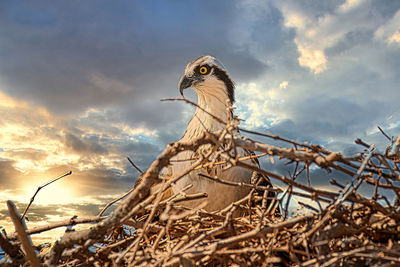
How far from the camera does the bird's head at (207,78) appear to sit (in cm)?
446

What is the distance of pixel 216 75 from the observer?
4555 millimetres

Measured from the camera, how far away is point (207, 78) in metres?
4.50

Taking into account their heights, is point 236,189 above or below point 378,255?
above

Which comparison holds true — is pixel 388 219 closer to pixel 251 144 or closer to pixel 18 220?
pixel 251 144

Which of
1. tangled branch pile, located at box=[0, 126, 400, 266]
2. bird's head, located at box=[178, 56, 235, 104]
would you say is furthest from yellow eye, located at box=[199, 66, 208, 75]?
tangled branch pile, located at box=[0, 126, 400, 266]

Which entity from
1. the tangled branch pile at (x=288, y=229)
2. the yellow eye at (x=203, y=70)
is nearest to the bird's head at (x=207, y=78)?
the yellow eye at (x=203, y=70)

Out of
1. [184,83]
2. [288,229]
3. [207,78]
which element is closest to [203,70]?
[207,78]

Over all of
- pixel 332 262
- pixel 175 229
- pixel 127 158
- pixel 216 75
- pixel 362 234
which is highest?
pixel 216 75

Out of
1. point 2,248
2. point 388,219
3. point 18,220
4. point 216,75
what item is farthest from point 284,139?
point 216,75

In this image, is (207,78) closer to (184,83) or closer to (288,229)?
(184,83)

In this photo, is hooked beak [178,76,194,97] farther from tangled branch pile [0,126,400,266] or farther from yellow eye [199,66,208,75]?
tangled branch pile [0,126,400,266]

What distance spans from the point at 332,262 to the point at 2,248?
193cm

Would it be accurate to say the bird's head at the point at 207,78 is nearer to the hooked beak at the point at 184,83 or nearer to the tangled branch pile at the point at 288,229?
the hooked beak at the point at 184,83

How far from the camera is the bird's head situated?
446 cm
